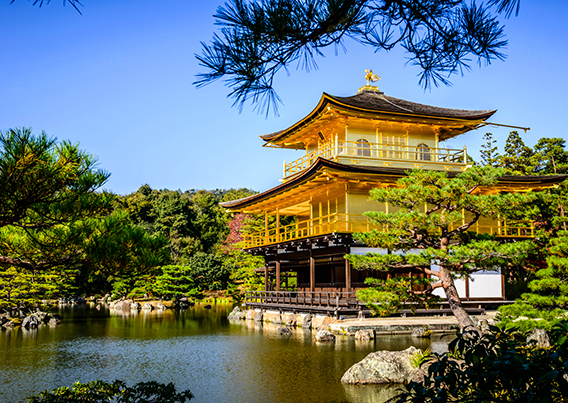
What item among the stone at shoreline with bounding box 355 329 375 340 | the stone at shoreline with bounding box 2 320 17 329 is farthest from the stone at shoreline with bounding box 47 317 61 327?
the stone at shoreline with bounding box 355 329 375 340

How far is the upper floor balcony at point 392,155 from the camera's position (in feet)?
63.6

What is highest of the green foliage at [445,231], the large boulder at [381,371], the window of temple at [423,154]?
the window of temple at [423,154]

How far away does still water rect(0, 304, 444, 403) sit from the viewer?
813 cm

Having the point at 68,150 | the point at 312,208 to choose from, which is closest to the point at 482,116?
the point at 312,208

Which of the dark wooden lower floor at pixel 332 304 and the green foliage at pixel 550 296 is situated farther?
the dark wooden lower floor at pixel 332 304

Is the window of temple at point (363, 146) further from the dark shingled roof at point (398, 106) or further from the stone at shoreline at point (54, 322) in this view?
the stone at shoreline at point (54, 322)

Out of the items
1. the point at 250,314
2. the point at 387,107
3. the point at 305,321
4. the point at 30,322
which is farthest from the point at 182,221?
the point at 305,321

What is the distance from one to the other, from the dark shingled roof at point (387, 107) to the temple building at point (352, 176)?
0.14 feet

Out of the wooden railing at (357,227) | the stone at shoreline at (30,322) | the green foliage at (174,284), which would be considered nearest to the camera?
the wooden railing at (357,227)

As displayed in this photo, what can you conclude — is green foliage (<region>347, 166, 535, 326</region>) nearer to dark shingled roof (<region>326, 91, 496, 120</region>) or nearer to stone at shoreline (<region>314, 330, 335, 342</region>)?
stone at shoreline (<region>314, 330, 335, 342</region>)

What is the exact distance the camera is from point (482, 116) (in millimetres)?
20484

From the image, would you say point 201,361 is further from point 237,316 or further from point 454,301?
point 237,316

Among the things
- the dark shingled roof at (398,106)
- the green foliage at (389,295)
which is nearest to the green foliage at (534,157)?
the dark shingled roof at (398,106)

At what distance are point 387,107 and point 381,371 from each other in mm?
14107
